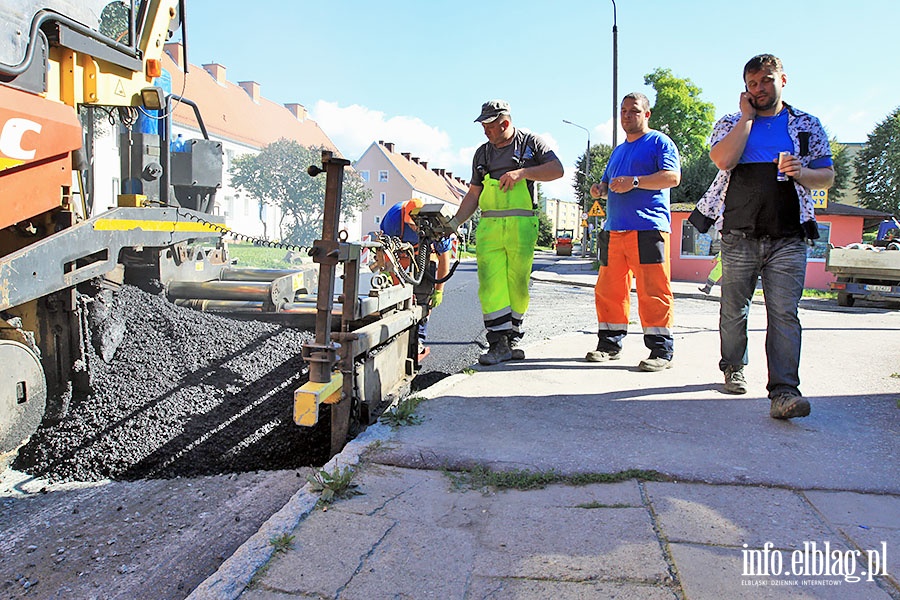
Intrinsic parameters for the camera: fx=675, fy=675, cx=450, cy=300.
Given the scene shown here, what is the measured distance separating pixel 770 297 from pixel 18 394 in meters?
3.80

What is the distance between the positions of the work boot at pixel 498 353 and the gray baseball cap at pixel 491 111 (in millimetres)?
1529

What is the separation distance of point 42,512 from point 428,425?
1.80 meters

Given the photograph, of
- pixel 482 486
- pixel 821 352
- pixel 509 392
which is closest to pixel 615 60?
pixel 821 352

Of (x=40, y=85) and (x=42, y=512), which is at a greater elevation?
(x=40, y=85)

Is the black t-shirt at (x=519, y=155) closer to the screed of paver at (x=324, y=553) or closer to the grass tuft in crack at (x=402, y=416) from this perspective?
the grass tuft in crack at (x=402, y=416)

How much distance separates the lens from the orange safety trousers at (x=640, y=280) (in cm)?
440

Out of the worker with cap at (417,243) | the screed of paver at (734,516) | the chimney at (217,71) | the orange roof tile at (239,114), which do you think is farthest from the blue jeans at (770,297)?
the chimney at (217,71)

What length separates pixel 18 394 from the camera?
10.8 feet

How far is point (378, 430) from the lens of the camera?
9.92ft

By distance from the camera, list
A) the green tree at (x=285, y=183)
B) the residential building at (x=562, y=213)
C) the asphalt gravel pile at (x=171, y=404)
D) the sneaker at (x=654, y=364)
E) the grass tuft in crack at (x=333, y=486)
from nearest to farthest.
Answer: the grass tuft in crack at (x=333, y=486) < the asphalt gravel pile at (x=171, y=404) < the sneaker at (x=654, y=364) < the green tree at (x=285, y=183) < the residential building at (x=562, y=213)

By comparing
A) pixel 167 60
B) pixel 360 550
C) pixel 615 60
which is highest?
pixel 615 60

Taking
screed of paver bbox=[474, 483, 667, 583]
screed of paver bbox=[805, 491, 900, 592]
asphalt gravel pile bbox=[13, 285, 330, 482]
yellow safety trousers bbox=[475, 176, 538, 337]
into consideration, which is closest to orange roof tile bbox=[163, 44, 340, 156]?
asphalt gravel pile bbox=[13, 285, 330, 482]

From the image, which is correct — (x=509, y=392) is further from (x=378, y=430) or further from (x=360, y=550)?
(x=360, y=550)

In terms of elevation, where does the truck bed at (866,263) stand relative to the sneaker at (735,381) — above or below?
above
